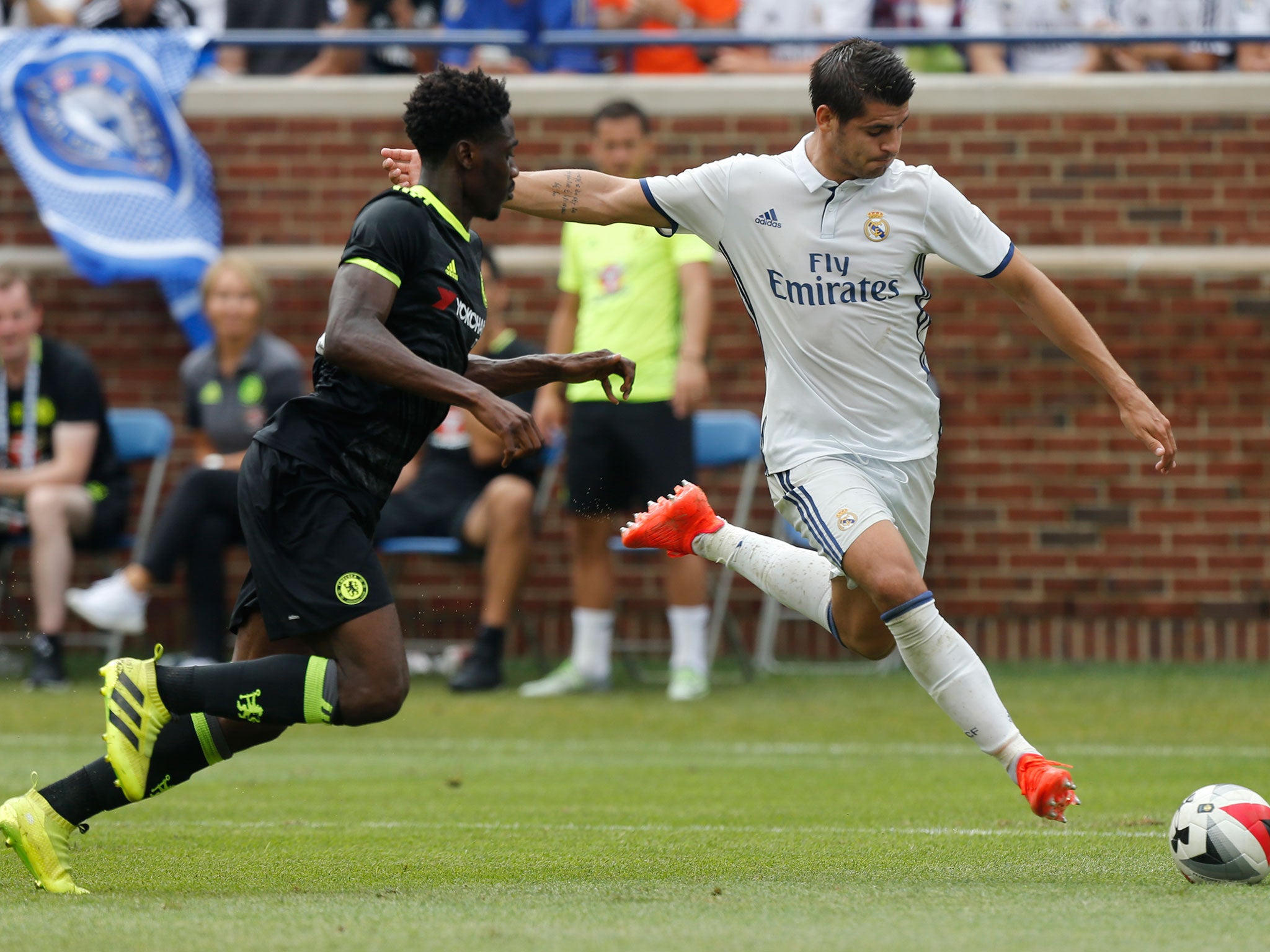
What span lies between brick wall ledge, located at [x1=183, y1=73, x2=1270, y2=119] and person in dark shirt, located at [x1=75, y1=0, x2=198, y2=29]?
965 mm

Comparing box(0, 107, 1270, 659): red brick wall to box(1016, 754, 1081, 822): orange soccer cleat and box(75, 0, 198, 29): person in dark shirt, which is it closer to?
box(75, 0, 198, 29): person in dark shirt

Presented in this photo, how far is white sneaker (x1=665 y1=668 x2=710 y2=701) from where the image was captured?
9.46 metres

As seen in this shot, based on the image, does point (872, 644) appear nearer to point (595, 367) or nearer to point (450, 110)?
point (595, 367)

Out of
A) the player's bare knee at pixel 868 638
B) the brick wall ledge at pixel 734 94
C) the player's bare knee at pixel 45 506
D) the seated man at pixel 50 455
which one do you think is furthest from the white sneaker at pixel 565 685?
the player's bare knee at pixel 868 638

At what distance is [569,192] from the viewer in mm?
5598

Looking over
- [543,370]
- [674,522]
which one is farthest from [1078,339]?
[543,370]

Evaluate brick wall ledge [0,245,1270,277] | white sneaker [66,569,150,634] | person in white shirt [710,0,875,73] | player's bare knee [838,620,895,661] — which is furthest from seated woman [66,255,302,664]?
player's bare knee [838,620,895,661]

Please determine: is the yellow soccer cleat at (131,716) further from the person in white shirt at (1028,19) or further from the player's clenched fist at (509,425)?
the person in white shirt at (1028,19)

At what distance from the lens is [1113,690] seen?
382 inches

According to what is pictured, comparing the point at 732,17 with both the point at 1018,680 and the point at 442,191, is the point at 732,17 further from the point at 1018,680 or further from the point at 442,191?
the point at 442,191

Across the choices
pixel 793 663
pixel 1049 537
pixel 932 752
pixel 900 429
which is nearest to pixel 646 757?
pixel 932 752

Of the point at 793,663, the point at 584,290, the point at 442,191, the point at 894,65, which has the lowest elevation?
the point at 793,663

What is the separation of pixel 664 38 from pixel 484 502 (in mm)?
3331

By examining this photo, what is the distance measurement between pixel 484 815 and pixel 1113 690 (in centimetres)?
480
